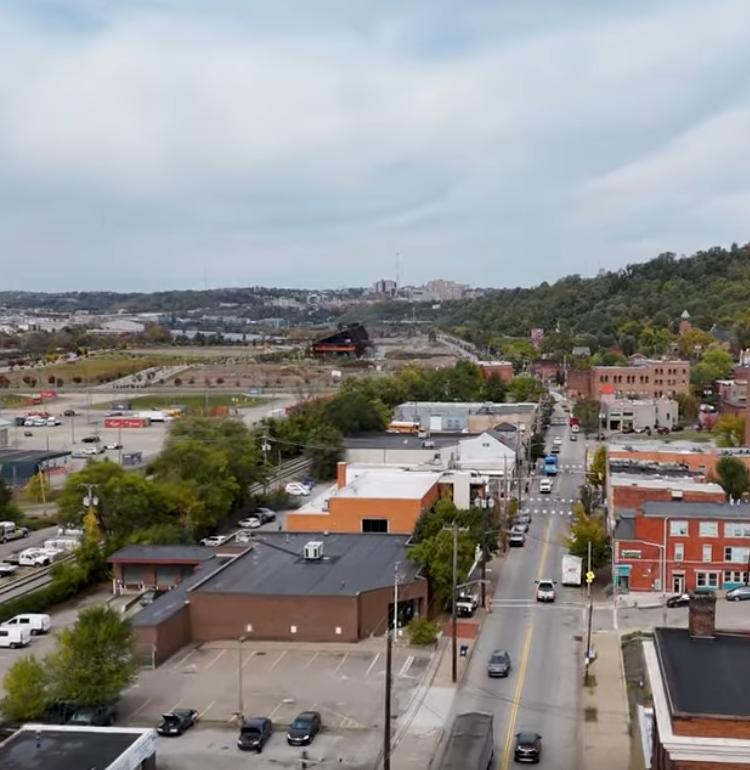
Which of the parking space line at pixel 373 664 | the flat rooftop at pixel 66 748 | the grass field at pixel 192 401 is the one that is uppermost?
the flat rooftop at pixel 66 748

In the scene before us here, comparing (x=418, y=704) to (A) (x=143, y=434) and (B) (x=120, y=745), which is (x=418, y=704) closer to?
(B) (x=120, y=745)

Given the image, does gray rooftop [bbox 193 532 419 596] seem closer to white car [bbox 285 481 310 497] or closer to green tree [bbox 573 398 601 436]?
white car [bbox 285 481 310 497]

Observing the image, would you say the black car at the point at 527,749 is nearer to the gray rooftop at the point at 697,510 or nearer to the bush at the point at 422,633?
the bush at the point at 422,633

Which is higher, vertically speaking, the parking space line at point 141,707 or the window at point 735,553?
the window at point 735,553

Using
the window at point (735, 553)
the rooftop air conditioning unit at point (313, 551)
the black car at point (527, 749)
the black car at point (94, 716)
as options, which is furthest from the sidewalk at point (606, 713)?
the black car at point (94, 716)

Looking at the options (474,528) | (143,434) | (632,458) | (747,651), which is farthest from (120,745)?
(143,434)

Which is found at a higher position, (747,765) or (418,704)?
(747,765)

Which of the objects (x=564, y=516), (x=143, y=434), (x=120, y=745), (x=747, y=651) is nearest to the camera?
(x=747, y=651)

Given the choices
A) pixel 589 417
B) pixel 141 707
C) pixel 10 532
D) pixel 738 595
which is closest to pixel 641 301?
pixel 589 417
